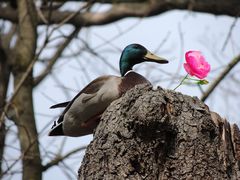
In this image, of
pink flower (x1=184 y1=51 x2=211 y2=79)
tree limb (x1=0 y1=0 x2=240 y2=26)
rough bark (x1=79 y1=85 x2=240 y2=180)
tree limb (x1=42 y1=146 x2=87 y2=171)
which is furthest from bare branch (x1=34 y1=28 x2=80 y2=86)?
rough bark (x1=79 y1=85 x2=240 y2=180)

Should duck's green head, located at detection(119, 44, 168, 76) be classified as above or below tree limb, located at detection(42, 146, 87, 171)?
above

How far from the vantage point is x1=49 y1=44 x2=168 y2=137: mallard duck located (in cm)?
427

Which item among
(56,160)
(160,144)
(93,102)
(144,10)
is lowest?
(56,160)

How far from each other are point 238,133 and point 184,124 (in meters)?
0.35

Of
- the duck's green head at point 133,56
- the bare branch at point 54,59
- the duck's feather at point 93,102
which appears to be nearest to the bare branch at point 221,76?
the duck's green head at point 133,56

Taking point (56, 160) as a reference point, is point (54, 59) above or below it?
above

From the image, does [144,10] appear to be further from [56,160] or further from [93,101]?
[93,101]

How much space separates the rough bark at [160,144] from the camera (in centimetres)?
316

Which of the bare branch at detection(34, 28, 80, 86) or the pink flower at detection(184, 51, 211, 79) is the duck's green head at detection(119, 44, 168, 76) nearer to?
the pink flower at detection(184, 51, 211, 79)

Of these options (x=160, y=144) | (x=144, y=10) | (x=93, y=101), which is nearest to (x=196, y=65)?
(x=160, y=144)

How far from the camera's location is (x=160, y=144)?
3.19m

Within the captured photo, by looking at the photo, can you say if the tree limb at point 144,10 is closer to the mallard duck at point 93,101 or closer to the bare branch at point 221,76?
the bare branch at point 221,76

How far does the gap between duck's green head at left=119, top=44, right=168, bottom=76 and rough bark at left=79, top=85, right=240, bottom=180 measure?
1.37 metres

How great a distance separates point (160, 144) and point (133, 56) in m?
1.70
